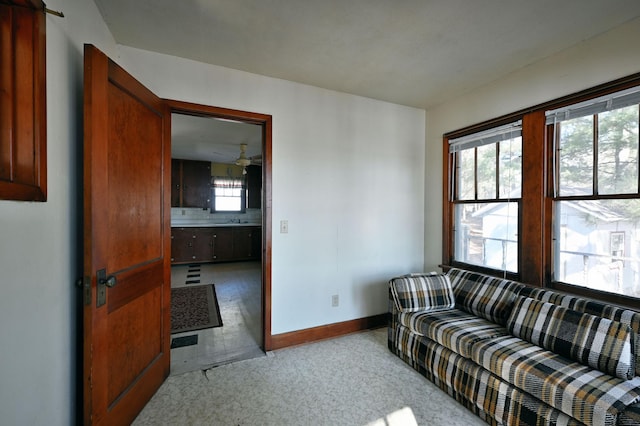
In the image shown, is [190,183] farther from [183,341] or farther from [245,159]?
[183,341]

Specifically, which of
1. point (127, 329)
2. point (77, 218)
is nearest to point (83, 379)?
point (127, 329)

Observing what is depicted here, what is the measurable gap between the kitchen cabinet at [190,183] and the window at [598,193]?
6464mm

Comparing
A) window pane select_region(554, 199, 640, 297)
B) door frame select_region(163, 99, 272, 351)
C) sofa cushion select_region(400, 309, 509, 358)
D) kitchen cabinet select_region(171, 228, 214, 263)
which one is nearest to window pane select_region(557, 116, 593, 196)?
window pane select_region(554, 199, 640, 297)

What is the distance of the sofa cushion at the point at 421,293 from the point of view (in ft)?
7.97

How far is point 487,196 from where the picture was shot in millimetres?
2754

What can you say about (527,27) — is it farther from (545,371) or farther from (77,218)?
(77,218)

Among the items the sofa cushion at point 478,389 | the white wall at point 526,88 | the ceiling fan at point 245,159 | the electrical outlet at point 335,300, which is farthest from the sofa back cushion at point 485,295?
the ceiling fan at point 245,159

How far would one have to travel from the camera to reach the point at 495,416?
1654 millimetres

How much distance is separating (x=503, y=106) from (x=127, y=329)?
3463 millimetres

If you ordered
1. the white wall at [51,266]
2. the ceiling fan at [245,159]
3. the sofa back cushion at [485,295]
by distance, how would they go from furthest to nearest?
the ceiling fan at [245,159]
the sofa back cushion at [485,295]
the white wall at [51,266]

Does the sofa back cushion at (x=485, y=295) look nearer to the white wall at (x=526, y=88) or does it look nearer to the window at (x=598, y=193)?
the window at (x=598, y=193)

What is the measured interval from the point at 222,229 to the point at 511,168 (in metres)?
5.59

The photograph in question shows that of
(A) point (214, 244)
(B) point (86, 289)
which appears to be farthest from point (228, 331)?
(A) point (214, 244)

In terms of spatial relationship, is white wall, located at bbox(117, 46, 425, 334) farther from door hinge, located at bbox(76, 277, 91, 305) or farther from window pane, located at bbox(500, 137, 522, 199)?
door hinge, located at bbox(76, 277, 91, 305)
